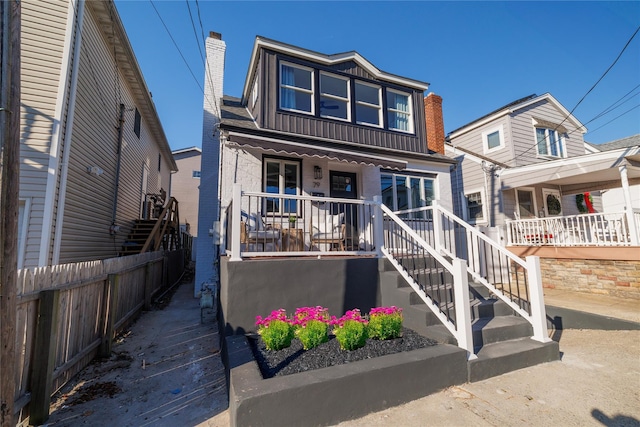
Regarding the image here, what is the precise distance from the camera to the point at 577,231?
10.0m

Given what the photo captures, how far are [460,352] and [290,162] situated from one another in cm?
565

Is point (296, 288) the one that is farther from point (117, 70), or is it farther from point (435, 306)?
point (117, 70)

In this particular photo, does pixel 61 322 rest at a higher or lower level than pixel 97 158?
lower

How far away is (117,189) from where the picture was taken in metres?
9.29

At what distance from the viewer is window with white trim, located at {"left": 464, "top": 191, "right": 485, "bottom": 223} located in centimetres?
1210

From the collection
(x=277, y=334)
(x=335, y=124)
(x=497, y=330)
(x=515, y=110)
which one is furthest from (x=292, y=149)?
(x=515, y=110)

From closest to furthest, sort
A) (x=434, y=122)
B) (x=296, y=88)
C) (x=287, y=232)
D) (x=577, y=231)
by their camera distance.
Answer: (x=287, y=232) → (x=296, y=88) → (x=577, y=231) → (x=434, y=122)

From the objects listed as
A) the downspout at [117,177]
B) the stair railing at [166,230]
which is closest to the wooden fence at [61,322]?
the downspout at [117,177]

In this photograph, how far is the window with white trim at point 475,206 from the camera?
39.7 feet

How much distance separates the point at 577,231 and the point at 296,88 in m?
10.8

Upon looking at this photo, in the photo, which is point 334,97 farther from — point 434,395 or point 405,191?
point 434,395

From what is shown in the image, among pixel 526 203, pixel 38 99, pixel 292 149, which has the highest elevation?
pixel 38 99

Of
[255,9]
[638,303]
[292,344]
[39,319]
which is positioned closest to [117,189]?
[255,9]

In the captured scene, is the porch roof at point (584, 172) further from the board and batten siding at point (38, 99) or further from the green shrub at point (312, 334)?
the board and batten siding at point (38, 99)
